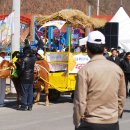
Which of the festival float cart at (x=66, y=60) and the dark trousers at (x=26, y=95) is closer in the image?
the dark trousers at (x=26, y=95)

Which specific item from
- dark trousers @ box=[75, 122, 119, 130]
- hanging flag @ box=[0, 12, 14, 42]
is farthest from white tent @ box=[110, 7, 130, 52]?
dark trousers @ box=[75, 122, 119, 130]

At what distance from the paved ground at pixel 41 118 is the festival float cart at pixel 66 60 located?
0.67 meters

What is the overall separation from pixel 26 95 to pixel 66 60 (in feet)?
8.60

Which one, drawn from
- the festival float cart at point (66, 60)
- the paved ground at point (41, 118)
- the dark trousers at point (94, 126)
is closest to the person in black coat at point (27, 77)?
the paved ground at point (41, 118)

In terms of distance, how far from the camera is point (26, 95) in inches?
577

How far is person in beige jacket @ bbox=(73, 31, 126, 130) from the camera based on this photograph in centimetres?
540

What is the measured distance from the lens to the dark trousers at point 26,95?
577 inches

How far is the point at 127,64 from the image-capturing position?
18625 mm

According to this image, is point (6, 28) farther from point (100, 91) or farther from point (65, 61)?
point (100, 91)

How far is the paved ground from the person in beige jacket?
6.04m

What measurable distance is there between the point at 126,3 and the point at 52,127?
6052cm

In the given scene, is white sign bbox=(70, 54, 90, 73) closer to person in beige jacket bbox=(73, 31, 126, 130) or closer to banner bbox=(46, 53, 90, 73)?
banner bbox=(46, 53, 90, 73)

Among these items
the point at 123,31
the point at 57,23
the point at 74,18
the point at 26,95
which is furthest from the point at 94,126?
the point at 123,31

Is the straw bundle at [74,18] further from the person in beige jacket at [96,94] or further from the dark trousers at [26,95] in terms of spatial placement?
the person in beige jacket at [96,94]
